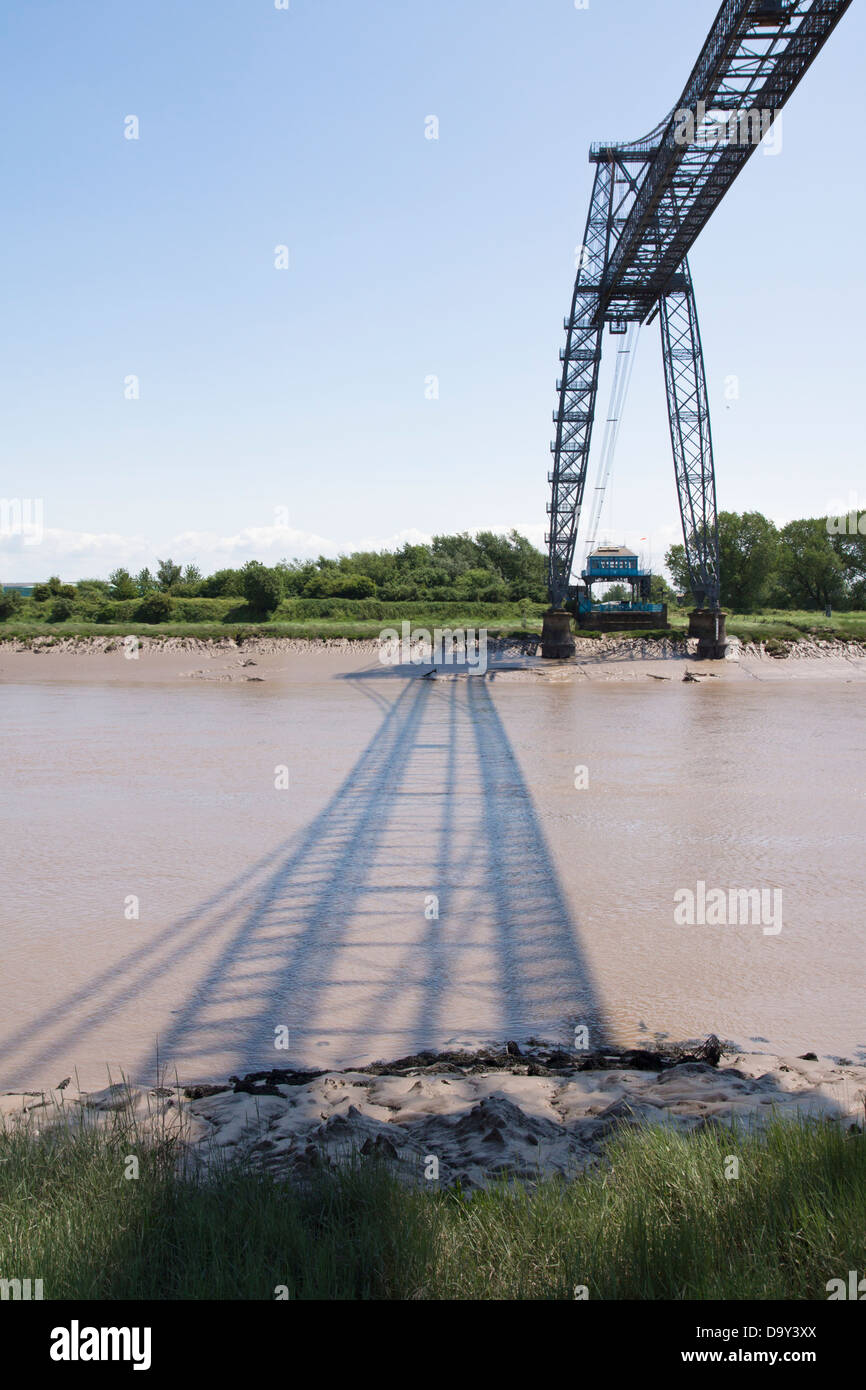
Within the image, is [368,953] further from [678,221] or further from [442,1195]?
[678,221]

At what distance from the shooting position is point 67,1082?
16.8ft

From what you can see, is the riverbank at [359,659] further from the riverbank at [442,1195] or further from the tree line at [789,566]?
the tree line at [789,566]

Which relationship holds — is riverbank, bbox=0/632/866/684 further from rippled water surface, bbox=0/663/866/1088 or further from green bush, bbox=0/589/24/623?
rippled water surface, bbox=0/663/866/1088

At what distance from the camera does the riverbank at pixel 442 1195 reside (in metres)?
2.88

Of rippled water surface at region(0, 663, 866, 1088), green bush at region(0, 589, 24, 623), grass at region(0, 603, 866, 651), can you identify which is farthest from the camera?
green bush at region(0, 589, 24, 623)

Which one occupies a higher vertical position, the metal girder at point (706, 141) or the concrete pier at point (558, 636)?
the metal girder at point (706, 141)

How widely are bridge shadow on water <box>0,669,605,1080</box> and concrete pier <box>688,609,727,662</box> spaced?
84.4 ft

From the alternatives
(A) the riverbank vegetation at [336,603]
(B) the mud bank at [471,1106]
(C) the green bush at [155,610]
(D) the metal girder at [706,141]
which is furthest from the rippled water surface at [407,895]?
(C) the green bush at [155,610]

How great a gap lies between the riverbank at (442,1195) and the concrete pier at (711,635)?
107 ft

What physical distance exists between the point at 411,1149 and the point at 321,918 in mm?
4106

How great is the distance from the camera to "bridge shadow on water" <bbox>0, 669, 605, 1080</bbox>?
232 inches

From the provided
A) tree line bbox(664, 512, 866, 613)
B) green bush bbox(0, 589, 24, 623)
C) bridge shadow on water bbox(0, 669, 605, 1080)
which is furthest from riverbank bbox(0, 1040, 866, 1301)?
tree line bbox(664, 512, 866, 613)

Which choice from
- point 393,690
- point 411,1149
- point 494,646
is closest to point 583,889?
point 411,1149

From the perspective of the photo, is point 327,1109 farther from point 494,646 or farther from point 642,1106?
point 494,646
